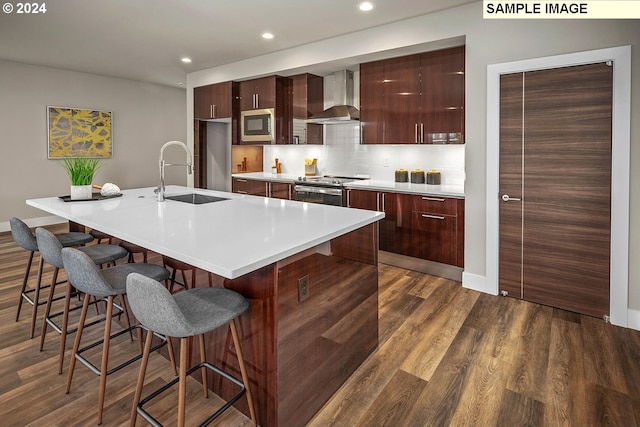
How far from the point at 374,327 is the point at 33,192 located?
640cm

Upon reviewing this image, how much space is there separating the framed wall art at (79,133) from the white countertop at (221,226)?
4.29 metres

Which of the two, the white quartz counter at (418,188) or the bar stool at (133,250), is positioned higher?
the white quartz counter at (418,188)

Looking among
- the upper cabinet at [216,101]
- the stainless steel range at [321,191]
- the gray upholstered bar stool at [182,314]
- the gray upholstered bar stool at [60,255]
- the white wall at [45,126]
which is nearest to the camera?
the gray upholstered bar stool at [182,314]

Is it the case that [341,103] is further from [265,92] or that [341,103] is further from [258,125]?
[258,125]

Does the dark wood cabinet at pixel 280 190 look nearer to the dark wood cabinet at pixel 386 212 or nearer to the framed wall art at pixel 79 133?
the dark wood cabinet at pixel 386 212

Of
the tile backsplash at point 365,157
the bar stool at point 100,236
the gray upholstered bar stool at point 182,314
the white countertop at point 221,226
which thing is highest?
the tile backsplash at point 365,157

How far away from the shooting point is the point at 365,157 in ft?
16.9

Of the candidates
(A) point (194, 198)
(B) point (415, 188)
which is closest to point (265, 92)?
(A) point (194, 198)

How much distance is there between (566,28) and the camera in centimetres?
294

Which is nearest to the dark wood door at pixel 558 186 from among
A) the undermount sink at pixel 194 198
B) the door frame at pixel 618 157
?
the door frame at pixel 618 157

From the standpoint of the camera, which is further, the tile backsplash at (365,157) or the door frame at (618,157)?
the tile backsplash at (365,157)

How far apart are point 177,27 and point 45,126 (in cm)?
371

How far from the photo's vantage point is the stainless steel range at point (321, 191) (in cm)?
456

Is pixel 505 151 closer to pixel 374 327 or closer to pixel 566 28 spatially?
pixel 566 28
